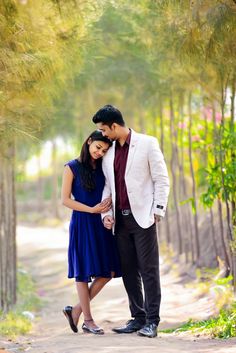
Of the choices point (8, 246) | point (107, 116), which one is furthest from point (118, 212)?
point (8, 246)

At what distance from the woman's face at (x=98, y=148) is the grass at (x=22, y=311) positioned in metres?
2.33

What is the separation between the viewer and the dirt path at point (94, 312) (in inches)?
250

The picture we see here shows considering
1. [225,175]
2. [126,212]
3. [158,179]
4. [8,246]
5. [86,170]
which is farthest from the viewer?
[8,246]

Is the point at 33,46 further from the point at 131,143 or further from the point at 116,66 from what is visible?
the point at 116,66

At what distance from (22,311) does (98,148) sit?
4918mm

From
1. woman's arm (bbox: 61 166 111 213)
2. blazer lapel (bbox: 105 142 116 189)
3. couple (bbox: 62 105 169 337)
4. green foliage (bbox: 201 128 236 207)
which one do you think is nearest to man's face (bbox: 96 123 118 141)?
couple (bbox: 62 105 169 337)

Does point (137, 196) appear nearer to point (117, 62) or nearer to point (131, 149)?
point (131, 149)

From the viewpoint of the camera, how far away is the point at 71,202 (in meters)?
7.21

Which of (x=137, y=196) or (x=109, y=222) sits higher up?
(x=137, y=196)

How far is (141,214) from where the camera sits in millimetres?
6934

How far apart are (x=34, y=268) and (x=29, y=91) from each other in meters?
8.95

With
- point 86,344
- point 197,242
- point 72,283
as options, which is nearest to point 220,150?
point 86,344

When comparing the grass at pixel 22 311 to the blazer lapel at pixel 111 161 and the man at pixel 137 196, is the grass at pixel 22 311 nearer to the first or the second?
the man at pixel 137 196

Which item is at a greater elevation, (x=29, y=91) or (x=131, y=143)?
(x=29, y=91)
